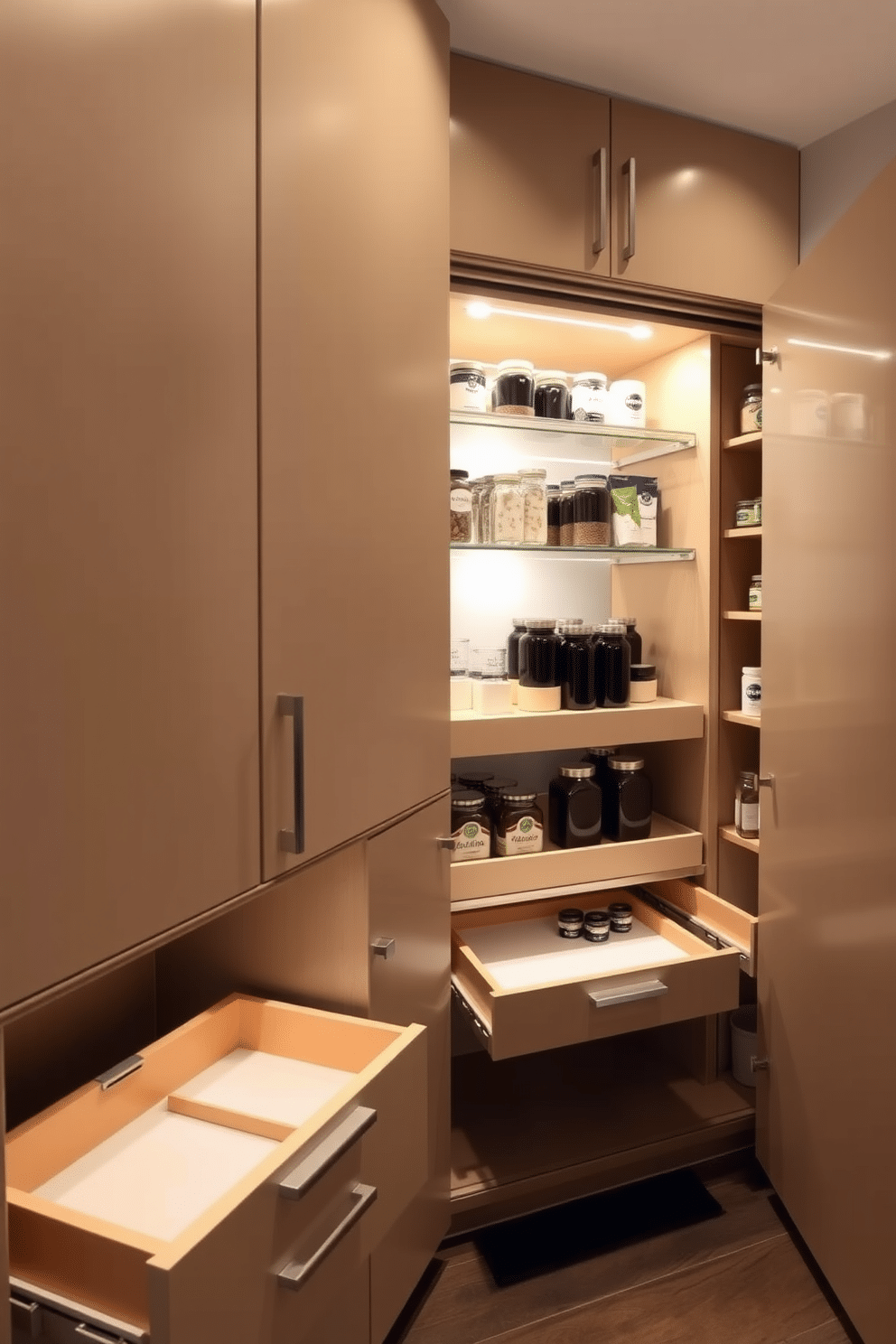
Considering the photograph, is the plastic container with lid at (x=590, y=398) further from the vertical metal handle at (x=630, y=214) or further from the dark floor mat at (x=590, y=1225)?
the dark floor mat at (x=590, y=1225)

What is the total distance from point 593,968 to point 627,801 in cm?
38

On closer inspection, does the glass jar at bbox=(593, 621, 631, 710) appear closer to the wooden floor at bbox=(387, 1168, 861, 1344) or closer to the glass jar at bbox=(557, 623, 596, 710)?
the glass jar at bbox=(557, 623, 596, 710)

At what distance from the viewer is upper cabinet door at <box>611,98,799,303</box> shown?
5.56 ft

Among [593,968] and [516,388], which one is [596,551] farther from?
[593,968]

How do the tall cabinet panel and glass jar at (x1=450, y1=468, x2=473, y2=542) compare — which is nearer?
the tall cabinet panel

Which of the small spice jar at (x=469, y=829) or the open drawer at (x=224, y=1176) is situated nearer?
the open drawer at (x=224, y=1176)

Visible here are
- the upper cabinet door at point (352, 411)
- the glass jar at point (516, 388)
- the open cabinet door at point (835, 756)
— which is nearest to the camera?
the upper cabinet door at point (352, 411)

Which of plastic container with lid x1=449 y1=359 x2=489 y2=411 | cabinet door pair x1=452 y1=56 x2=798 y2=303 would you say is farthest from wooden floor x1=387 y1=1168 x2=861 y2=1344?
cabinet door pair x1=452 y1=56 x2=798 y2=303

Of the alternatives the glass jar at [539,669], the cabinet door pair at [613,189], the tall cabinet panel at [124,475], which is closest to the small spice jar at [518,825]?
the glass jar at [539,669]

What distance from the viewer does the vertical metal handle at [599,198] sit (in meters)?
1.66

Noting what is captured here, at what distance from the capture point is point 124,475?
2.64 ft

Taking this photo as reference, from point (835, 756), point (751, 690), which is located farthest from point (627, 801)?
point (835, 756)

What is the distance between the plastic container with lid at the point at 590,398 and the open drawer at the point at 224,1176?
137 centimetres

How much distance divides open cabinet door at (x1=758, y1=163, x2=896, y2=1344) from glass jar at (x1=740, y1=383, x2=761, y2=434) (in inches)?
6.8
